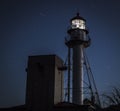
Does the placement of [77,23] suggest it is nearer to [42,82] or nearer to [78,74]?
[78,74]

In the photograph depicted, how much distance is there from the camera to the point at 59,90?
3878 cm

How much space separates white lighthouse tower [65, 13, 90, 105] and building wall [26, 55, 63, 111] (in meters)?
5.10

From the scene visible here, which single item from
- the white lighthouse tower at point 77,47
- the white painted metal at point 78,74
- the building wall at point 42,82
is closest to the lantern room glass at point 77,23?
the white lighthouse tower at point 77,47

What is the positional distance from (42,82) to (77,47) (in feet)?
32.0

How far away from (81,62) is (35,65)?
887 centimetres

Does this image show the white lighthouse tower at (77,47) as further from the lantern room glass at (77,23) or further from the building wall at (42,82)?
the building wall at (42,82)

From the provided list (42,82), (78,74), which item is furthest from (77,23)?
(42,82)

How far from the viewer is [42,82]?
36.9m

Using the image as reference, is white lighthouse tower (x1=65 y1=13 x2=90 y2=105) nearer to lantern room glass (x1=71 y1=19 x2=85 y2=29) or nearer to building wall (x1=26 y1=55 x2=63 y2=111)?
lantern room glass (x1=71 y1=19 x2=85 y2=29)

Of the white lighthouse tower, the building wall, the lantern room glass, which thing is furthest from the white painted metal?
the building wall

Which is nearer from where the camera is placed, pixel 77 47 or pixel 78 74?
pixel 78 74

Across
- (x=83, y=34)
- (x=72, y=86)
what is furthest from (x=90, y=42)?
(x=72, y=86)

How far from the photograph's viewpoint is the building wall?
119 ft

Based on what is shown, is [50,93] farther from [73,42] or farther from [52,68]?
[73,42]
